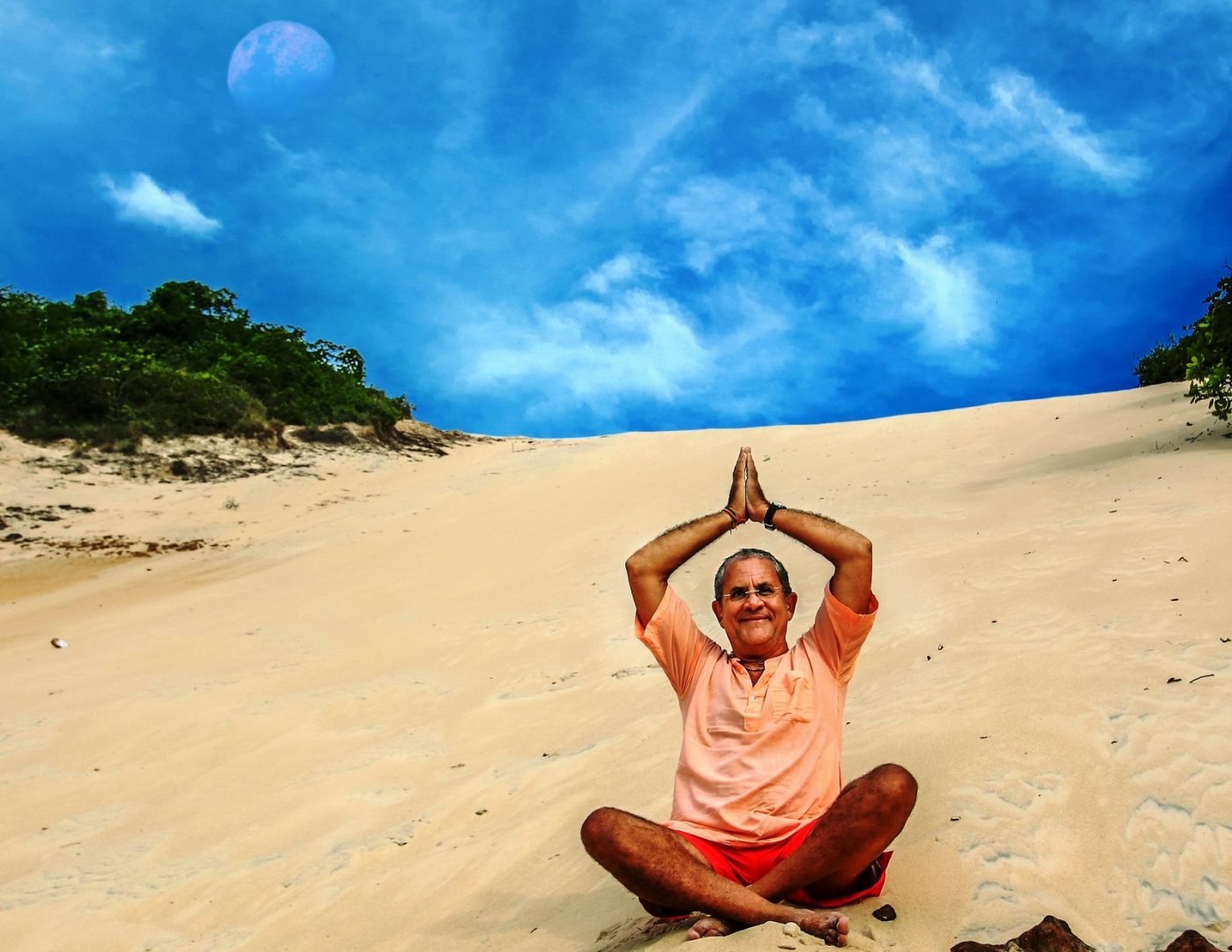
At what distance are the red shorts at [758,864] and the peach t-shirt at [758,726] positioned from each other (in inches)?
1.0

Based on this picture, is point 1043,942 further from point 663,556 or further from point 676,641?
point 663,556

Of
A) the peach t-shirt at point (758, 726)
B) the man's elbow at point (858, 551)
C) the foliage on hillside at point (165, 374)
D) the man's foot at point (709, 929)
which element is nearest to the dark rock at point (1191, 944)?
the peach t-shirt at point (758, 726)

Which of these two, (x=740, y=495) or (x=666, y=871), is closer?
(x=666, y=871)

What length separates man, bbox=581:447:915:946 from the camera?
7.38 ft

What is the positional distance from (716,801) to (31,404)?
17.1m

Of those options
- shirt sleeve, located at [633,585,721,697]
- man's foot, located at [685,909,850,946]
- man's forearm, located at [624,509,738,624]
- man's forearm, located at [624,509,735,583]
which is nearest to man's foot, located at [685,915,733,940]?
man's foot, located at [685,909,850,946]

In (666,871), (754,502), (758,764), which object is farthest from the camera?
(754,502)

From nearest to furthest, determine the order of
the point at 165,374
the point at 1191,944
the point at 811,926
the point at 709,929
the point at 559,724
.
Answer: the point at 1191,944 → the point at 811,926 → the point at 709,929 → the point at 559,724 → the point at 165,374

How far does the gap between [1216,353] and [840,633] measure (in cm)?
867

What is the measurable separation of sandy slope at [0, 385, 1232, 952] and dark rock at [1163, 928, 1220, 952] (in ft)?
0.49

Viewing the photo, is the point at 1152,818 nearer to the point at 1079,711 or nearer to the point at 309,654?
the point at 1079,711

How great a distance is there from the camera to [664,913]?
238cm

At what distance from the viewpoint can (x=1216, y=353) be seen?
9.14 metres

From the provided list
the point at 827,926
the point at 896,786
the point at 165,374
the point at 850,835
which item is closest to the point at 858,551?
the point at 896,786
